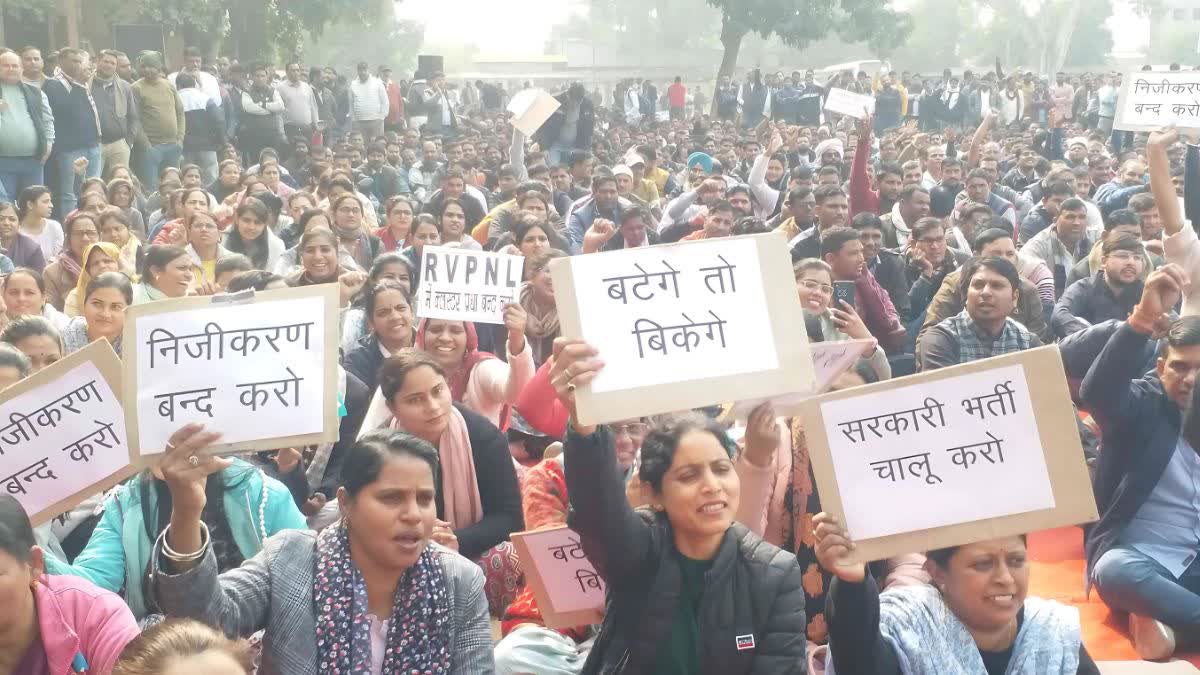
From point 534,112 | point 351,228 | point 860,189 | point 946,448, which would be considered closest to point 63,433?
point 946,448

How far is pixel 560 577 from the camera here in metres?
4.05

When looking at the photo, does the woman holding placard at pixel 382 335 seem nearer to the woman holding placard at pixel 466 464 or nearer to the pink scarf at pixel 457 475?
the woman holding placard at pixel 466 464

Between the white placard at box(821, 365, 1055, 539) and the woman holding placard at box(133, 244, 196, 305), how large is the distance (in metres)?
4.46

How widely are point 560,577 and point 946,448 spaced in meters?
1.35

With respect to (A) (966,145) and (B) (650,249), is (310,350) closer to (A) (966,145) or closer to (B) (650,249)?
(B) (650,249)

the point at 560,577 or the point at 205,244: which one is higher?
the point at 205,244

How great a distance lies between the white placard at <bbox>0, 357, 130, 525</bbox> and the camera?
11.1ft

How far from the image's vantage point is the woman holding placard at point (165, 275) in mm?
6781

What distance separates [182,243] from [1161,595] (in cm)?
648

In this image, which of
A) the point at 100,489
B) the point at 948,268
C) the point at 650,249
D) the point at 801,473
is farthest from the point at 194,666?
the point at 948,268

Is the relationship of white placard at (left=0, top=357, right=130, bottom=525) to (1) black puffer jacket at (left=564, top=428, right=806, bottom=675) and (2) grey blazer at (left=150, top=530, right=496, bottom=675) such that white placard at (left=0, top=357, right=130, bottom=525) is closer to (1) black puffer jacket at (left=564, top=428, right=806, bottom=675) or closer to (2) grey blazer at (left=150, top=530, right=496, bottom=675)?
(2) grey blazer at (left=150, top=530, right=496, bottom=675)

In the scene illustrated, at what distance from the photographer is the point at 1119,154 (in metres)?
19.2

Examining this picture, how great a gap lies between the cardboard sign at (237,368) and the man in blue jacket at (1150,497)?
8.81 ft

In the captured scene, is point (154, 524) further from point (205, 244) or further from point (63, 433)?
point (205, 244)
